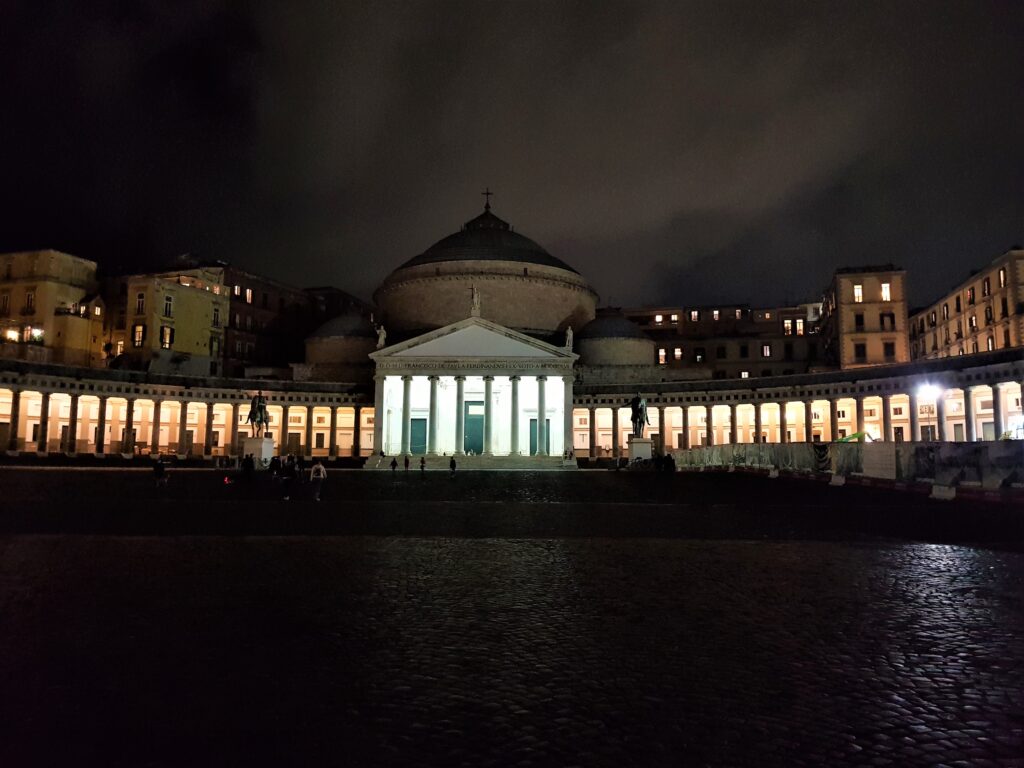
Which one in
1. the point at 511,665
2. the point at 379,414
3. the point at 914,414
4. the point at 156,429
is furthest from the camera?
the point at 156,429

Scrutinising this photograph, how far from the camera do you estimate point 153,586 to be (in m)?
9.38

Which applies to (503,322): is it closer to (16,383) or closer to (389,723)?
(16,383)

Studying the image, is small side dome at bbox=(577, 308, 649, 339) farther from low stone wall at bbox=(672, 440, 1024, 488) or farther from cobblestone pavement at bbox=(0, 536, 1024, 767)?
cobblestone pavement at bbox=(0, 536, 1024, 767)

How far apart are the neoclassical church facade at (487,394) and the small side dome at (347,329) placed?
14 centimetres

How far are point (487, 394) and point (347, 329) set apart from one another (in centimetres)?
2221

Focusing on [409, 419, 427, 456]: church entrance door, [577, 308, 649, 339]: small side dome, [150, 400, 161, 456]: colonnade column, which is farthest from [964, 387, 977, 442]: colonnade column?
[150, 400, 161, 456]: colonnade column

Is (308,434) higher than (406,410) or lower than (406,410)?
lower

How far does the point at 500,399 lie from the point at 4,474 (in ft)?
121

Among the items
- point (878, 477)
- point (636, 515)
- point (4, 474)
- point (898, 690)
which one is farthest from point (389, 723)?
point (4, 474)

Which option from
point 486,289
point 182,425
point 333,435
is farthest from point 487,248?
point 182,425

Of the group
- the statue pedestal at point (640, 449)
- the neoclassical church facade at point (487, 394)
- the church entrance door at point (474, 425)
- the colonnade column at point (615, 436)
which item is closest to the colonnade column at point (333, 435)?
the neoclassical church facade at point (487, 394)

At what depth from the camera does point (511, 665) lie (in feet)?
19.9

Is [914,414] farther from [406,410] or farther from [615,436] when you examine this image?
[406,410]

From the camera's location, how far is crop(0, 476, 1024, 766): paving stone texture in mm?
4473
